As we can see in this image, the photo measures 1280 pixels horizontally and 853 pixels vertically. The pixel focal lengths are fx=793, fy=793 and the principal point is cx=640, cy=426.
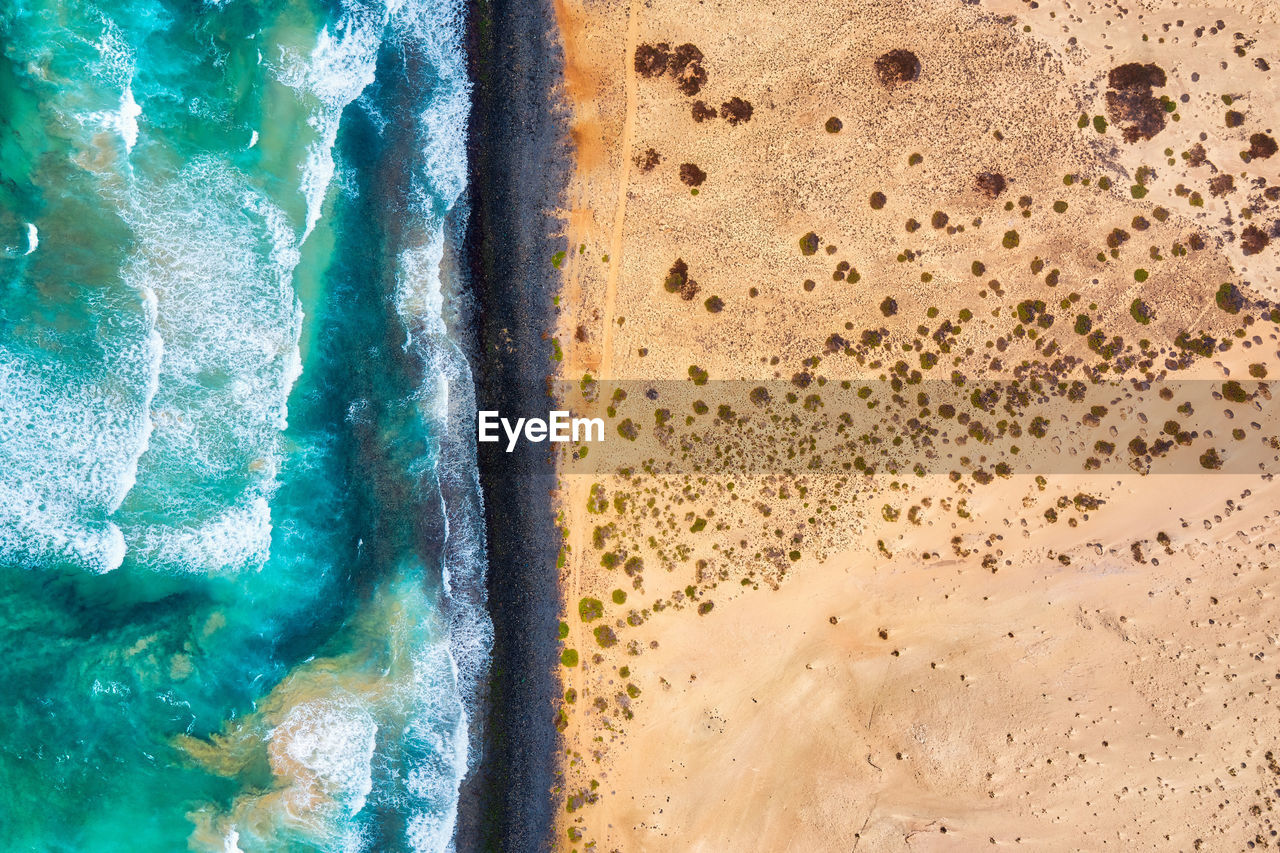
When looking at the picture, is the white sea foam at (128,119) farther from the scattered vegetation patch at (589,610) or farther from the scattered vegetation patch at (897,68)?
the scattered vegetation patch at (897,68)

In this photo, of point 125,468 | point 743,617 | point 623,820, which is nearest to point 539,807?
point 623,820

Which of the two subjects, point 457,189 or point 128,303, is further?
point 457,189

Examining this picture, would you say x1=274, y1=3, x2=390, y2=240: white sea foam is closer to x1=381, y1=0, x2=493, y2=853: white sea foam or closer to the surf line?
x1=381, y1=0, x2=493, y2=853: white sea foam

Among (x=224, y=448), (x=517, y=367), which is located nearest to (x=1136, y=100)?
(x=517, y=367)

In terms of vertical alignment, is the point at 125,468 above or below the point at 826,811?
above

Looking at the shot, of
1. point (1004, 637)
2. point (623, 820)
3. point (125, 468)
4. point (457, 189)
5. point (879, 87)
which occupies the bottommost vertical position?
point (623, 820)

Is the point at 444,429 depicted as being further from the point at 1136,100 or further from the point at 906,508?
the point at 1136,100

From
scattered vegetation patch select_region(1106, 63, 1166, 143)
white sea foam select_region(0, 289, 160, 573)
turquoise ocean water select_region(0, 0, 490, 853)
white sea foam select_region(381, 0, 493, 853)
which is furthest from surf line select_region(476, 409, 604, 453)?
scattered vegetation patch select_region(1106, 63, 1166, 143)

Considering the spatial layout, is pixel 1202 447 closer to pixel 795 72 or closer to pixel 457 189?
pixel 795 72
